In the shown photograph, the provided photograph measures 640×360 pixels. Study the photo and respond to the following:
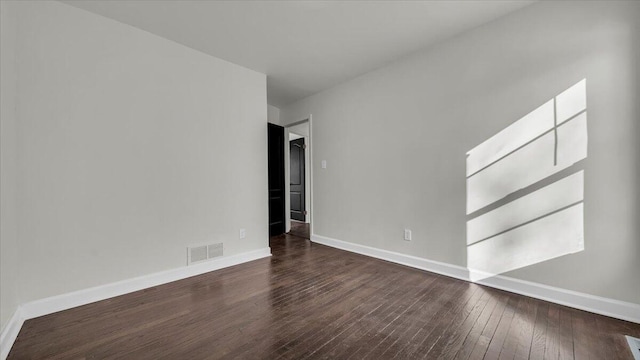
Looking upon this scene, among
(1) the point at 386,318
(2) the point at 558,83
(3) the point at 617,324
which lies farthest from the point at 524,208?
(1) the point at 386,318

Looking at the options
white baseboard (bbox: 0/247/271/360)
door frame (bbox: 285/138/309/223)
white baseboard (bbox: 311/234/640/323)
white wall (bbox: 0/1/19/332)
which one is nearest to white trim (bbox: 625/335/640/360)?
white baseboard (bbox: 311/234/640/323)

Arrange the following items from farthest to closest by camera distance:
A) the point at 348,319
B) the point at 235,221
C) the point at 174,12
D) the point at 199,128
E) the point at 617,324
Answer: the point at 235,221, the point at 199,128, the point at 174,12, the point at 348,319, the point at 617,324

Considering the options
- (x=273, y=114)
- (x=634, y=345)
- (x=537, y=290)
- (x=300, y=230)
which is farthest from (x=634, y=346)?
(x=273, y=114)

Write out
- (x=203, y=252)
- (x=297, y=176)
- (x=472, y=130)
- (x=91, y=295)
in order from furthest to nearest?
1. (x=297, y=176)
2. (x=203, y=252)
3. (x=472, y=130)
4. (x=91, y=295)

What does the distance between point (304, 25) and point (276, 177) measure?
252 centimetres

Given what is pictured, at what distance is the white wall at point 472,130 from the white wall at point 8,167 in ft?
10.9

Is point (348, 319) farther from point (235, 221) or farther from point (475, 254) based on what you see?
point (235, 221)

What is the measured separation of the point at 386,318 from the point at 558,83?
244 cm

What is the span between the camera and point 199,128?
2.92m

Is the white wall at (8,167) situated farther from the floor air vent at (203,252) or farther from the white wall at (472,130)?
the white wall at (472,130)

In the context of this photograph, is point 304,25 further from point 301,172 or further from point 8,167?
point 301,172

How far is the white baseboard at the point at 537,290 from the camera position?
186 cm

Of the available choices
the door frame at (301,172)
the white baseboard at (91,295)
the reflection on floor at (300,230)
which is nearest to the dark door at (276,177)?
the reflection on floor at (300,230)

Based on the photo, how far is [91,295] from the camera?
86.7 inches
